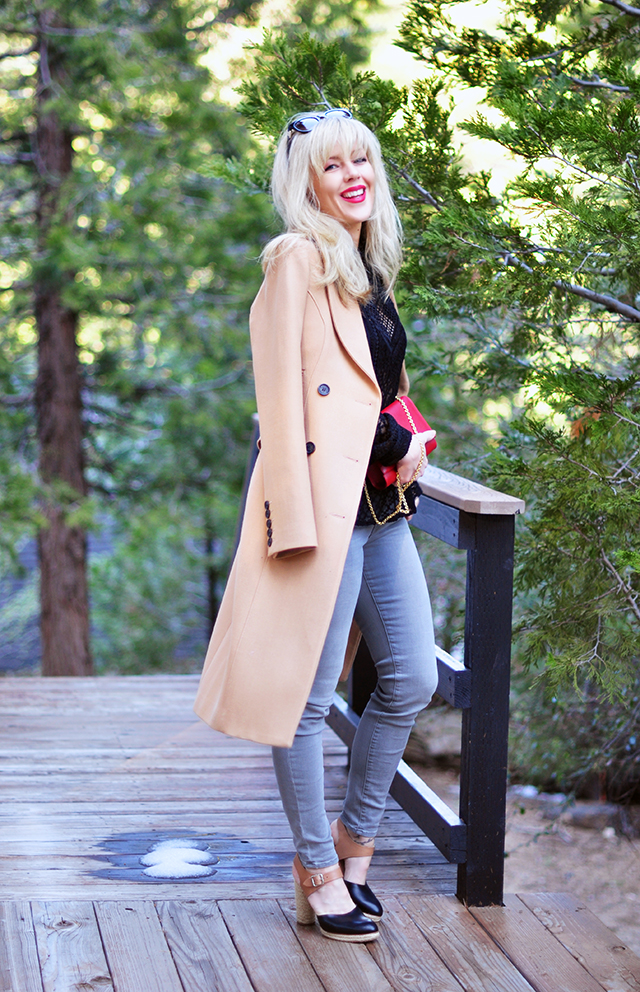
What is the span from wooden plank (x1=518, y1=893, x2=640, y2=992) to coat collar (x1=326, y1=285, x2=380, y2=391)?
1303mm

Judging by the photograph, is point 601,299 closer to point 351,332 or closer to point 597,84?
point 597,84

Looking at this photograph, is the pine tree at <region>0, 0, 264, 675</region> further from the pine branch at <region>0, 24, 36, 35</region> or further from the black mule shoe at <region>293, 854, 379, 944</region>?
the black mule shoe at <region>293, 854, 379, 944</region>

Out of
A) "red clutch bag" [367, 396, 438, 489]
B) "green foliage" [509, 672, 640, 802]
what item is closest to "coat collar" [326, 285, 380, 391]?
"red clutch bag" [367, 396, 438, 489]

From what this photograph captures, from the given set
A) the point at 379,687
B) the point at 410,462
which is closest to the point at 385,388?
the point at 410,462

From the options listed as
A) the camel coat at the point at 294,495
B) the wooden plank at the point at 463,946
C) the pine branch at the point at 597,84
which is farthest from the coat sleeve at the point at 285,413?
the pine branch at the point at 597,84

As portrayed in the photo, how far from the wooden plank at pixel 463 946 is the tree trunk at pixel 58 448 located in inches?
224

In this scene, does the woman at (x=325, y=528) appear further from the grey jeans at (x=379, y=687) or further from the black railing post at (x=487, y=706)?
the black railing post at (x=487, y=706)

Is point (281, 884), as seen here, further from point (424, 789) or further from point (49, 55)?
point (49, 55)

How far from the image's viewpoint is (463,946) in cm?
210

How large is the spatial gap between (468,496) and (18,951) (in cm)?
138

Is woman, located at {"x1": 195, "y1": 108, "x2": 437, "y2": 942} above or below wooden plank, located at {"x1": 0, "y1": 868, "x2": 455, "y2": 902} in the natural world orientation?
above

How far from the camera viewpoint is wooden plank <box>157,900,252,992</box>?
1922mm

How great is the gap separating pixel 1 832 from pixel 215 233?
5.86 m

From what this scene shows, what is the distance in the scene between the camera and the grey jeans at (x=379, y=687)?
2.02 m
